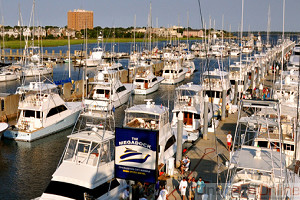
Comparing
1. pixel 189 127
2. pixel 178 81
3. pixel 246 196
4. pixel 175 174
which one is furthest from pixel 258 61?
pixel 246 196

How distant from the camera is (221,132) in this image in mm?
28953

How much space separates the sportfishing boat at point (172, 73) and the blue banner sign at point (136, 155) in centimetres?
4437

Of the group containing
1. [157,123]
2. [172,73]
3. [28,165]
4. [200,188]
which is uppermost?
[172,73]

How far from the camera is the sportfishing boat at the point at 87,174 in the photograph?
15.7 meters

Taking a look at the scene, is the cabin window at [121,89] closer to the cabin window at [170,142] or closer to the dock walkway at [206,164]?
the dock walkway at [206,164]

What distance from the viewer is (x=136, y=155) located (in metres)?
15.3

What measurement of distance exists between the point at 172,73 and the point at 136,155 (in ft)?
153

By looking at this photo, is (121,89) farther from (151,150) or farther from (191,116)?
(151,150)

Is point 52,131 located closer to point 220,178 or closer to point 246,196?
point 220,178

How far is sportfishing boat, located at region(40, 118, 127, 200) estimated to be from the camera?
15672mm

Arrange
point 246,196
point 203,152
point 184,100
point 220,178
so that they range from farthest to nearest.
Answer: point 184,100
point 203,152
point 220,178
point 246,196

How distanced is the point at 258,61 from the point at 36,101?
4245 cm

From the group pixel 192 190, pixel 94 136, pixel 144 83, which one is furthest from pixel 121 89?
pixel 192 190

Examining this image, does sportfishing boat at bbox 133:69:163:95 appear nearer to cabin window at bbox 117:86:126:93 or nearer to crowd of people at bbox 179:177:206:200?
cabin window at bbox 117:86:126:93
